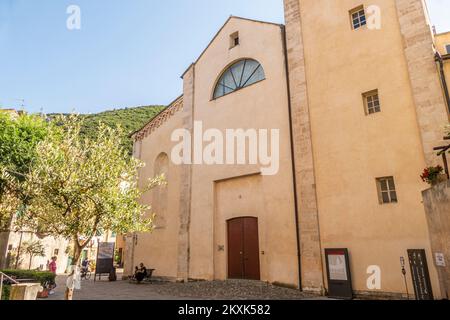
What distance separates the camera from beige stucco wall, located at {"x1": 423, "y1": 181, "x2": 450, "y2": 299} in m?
6.75

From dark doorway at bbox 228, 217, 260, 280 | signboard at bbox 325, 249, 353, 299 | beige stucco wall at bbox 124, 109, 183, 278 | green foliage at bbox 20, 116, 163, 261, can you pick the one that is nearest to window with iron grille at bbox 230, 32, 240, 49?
beige stucco wall at bbox 124, 109, 183, 278

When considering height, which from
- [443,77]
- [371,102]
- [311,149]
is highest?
[443,77]

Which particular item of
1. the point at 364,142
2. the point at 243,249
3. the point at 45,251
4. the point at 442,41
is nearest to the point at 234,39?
the point at 364,142

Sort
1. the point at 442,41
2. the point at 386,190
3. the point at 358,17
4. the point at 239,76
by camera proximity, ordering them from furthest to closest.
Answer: the point at 442,41 < the point at 239,76 < the point at 358,17 < the point at 386,190

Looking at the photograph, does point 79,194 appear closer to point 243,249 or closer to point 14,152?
point 243,249

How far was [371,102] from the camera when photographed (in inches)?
481

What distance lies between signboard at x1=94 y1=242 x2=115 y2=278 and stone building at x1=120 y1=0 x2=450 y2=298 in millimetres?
1697

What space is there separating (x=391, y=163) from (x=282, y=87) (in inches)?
242

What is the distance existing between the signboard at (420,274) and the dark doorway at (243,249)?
6.32m

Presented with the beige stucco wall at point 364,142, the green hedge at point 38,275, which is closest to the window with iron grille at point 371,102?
the beige stucco wall at point 364,142

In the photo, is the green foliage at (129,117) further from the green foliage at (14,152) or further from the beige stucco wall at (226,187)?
the beige stucco wall at (226,187)

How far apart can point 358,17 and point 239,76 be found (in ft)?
21.2

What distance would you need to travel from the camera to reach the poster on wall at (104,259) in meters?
19.8
